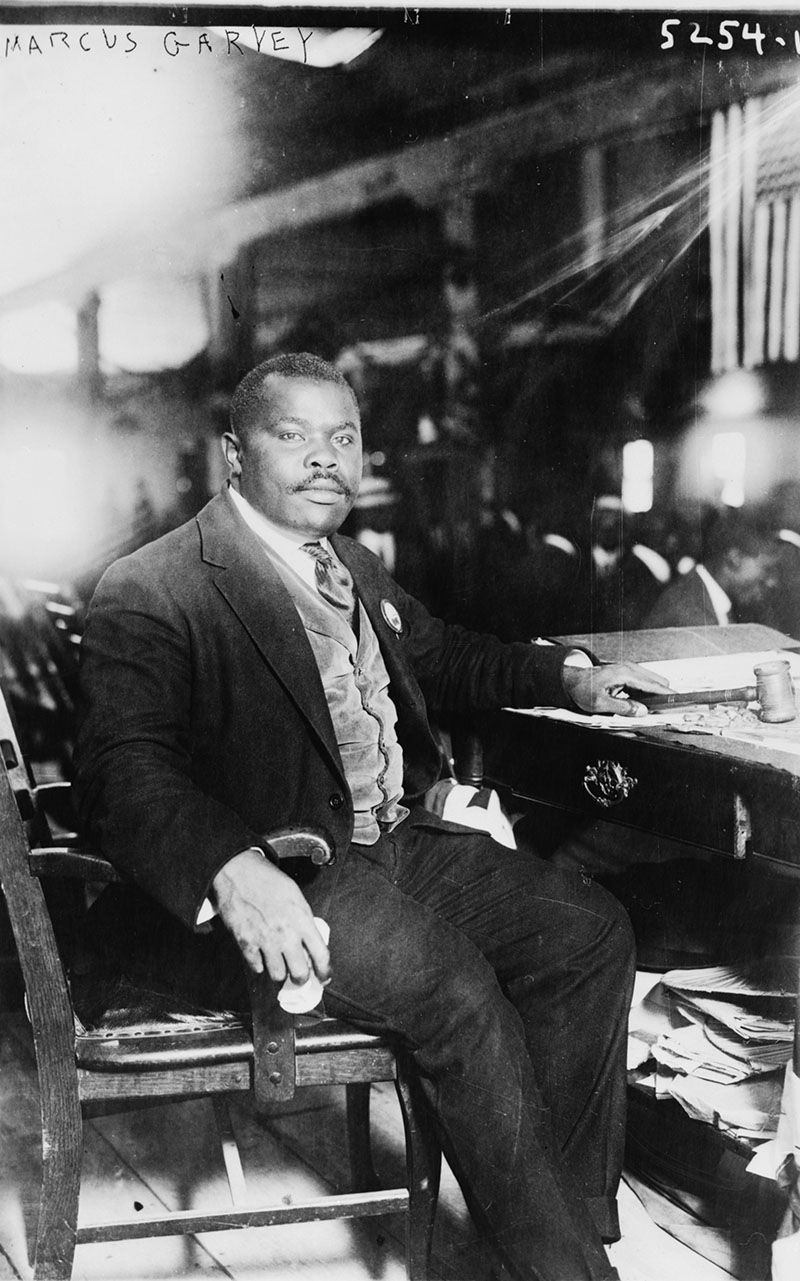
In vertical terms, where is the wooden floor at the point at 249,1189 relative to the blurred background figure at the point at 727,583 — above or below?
below

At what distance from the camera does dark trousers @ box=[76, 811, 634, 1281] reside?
5.14ft

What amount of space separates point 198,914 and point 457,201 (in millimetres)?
1841

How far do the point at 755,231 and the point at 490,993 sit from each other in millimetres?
1921

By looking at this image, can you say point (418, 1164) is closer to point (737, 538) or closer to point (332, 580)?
point (332, 580)

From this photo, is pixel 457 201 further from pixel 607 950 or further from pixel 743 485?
pixel 607 950

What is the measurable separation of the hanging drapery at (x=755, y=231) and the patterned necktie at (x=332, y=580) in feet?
4.11

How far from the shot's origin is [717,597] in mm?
2861

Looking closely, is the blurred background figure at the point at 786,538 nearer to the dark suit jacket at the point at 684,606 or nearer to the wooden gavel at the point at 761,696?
the dark suit jacket at the point at 684,606

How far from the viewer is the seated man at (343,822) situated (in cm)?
155

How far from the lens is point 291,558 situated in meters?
2.02

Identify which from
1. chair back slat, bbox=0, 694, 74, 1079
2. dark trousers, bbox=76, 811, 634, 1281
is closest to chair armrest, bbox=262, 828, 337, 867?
dark trousers, bbox=76, 811, 634, 1281

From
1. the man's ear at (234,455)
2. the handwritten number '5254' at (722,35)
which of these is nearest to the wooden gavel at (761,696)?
the man's ear at (234,455)

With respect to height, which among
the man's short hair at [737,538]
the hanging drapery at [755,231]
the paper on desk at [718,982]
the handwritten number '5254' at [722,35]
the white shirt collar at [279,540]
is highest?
the handwritten number '5254' at [722,35]

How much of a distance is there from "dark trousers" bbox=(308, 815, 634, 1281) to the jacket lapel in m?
0.28
